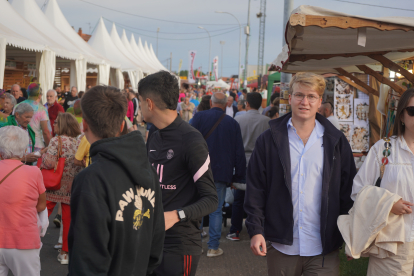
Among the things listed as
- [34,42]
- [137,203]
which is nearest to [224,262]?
[137,203]

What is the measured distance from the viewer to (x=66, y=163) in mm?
5059

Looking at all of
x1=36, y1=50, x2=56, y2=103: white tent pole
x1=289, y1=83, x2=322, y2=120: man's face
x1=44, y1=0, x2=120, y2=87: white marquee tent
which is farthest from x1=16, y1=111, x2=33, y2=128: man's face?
x1=44, y1=0, x2=120, y2=87: white marquee tent

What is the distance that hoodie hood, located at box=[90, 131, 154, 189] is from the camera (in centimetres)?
173

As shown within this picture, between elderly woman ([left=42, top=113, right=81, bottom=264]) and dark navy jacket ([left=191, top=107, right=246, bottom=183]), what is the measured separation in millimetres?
1688

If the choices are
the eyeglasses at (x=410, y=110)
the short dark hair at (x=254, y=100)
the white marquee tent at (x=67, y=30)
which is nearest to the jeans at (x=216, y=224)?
the short dark hair at (x=254, y=100)

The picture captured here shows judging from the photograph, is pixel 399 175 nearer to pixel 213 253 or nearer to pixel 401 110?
pixel 401 110

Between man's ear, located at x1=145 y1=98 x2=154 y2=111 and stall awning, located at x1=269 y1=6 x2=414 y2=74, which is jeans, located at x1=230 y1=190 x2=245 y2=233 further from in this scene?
man's ear, located at x1=145 y1=98 x2=154 y2=111

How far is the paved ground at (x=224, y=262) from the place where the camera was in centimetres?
502

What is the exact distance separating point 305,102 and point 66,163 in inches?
135

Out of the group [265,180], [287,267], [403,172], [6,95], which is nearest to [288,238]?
[287,267]

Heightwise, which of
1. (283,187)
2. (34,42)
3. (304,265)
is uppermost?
(34,42)

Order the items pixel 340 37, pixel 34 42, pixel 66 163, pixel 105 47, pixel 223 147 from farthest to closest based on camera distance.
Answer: pixel 105 47
pixel 34 42
pixel 223 147
pixel 66 163
pixel 340 37

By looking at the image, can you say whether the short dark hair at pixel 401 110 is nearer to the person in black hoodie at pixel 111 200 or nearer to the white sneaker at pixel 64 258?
the person in black hoodie at pixel 111 200

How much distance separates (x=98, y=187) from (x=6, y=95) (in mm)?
5692
